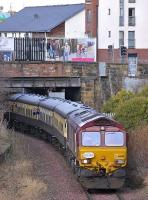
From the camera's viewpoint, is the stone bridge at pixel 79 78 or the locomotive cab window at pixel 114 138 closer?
the locomotive cab window at pixel 114 138

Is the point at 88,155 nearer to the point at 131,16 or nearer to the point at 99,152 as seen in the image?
→ the point at 99,152

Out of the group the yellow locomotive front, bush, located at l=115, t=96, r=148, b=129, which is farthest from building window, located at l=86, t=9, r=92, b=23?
the yellow locomotive front

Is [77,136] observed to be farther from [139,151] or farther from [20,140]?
[20,140]

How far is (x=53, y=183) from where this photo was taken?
24.1m

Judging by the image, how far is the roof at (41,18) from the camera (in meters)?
88.6

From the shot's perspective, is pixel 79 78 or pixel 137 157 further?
pixel 79 78

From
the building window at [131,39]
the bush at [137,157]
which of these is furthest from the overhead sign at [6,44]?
the bush at [137,157]

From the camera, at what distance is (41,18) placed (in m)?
92.2

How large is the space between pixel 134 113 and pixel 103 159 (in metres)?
9.52

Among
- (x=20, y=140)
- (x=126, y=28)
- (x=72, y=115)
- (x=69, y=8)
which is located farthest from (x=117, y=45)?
(x=72, y=115)

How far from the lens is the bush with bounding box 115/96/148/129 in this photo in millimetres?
31969

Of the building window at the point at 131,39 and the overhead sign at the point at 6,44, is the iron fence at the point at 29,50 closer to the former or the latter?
the overhead sign at the point at 6,44

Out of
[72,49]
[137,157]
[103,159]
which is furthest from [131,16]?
[103,159]

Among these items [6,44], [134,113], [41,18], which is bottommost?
[134,113]
